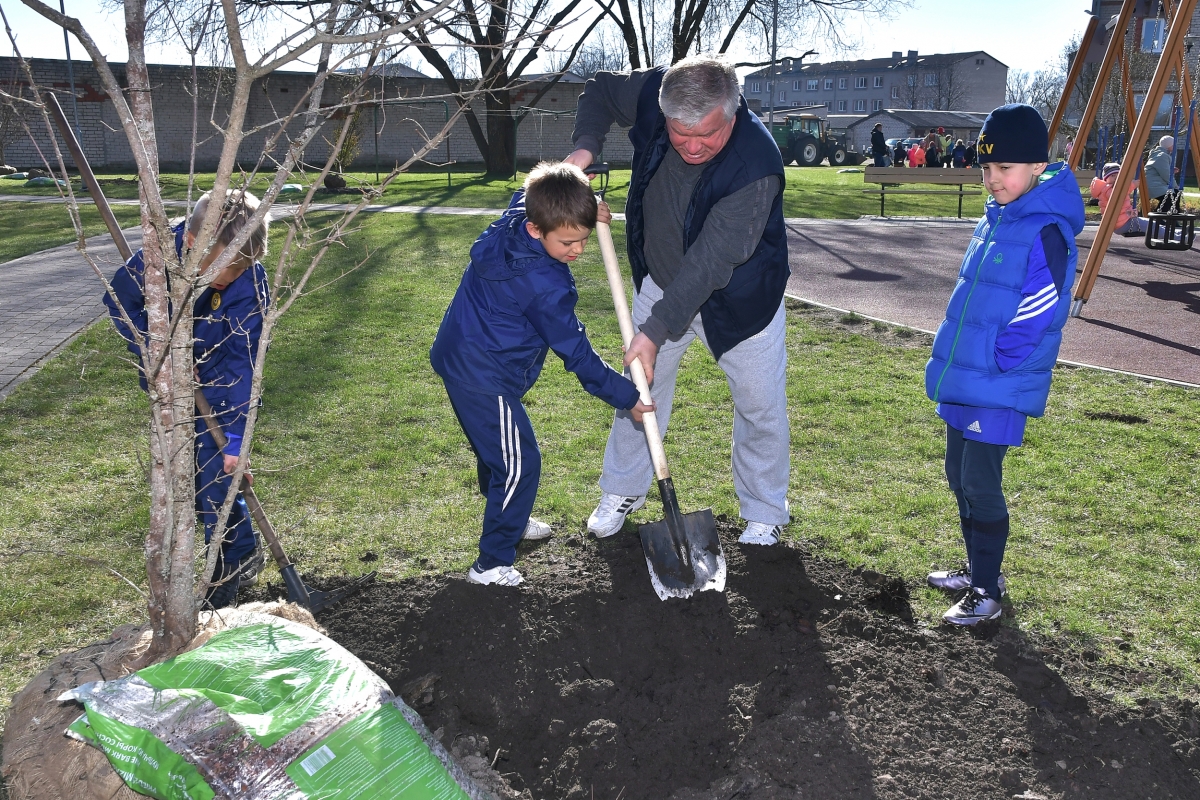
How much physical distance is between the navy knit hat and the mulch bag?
249 centimetres

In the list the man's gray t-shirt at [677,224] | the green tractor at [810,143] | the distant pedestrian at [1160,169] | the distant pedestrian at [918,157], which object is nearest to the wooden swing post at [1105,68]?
the distant pedestrian at [1160,169]

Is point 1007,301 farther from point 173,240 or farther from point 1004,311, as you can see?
point 173,240

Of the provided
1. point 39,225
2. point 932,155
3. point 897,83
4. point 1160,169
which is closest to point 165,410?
point 39,225

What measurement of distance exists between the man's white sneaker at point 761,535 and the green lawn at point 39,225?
32.6 ft

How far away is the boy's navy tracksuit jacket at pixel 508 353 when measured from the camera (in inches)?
117

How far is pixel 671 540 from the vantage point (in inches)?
131

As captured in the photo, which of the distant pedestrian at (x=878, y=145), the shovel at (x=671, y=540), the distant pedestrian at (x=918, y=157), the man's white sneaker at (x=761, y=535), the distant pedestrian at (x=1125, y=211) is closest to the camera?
the shovel at (x=671, y=540)

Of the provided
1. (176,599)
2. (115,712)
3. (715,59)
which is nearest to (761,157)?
(715,59)

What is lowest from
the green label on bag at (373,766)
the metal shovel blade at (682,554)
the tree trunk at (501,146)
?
the metal shovel blade at (682,554)

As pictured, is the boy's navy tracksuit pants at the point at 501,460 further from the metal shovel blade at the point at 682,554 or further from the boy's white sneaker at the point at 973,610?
the boy's white sneaker at the point at 973,610

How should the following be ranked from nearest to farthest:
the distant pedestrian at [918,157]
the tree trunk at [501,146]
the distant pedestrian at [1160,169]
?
the distant pedestrian at [1160,169]
the tree trunk at [501,146]
the distant pedestrian at [918,157]

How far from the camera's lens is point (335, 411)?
547 centimetres

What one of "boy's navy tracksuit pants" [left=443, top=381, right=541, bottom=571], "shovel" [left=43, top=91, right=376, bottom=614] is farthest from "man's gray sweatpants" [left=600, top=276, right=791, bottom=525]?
"shovel" [left=43, top=91, right=376, bottom=614]

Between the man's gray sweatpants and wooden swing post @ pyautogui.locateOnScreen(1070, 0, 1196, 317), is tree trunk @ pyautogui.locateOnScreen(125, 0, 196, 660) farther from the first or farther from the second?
wooden swing post @ pyautogui.locateOnScreen(1070, 0, 1196, 317)
